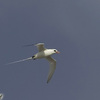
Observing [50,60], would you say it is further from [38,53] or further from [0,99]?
[0,99]

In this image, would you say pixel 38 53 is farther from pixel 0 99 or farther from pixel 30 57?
pixel 0 99

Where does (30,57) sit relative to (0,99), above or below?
above

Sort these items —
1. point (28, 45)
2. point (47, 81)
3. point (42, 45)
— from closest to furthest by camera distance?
point (28, 45) → point (42, 45) → point (47, 81)

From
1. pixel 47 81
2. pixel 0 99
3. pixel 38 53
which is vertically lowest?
pixel 0 99

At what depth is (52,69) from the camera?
257 ft

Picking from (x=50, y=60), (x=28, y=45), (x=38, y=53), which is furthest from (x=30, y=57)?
(x=28, y=45)

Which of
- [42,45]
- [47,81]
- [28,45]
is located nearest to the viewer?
[28,45]

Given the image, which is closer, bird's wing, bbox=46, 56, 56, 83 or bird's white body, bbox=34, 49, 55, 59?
bird's white body, bbox=34, 49, 55, 59

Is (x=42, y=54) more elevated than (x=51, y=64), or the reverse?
(x=42, y=54)

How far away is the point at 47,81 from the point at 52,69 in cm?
420

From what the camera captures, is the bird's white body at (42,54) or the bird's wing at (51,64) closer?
the bird's white body at (42,54)

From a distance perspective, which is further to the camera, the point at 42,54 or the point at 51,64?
the point at 51,64

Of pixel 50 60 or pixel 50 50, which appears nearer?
pixel 50 50

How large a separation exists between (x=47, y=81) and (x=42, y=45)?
10.6 metres
